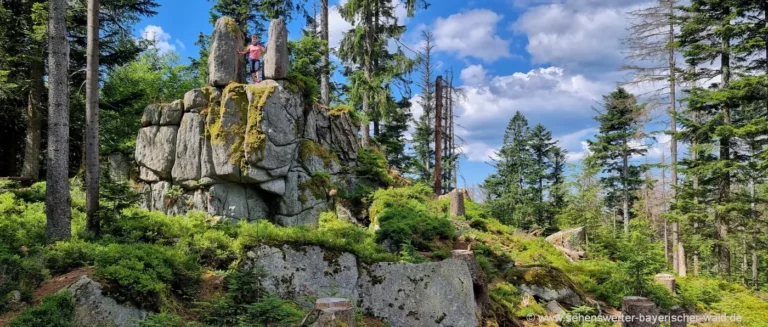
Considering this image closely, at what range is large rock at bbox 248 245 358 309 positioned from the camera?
6621mm

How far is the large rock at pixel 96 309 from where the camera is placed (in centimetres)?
478

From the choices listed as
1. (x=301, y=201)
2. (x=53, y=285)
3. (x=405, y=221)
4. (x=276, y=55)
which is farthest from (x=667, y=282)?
(x=53, y=285)

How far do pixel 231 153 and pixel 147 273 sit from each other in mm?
5982

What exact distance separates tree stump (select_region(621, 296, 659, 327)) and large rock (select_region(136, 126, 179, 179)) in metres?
11.9

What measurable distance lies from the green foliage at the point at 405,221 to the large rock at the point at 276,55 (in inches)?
203

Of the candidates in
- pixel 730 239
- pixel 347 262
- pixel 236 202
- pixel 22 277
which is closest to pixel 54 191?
pixel 22 277

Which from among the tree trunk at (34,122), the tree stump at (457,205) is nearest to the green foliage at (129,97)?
the tree trunk at (34,122)

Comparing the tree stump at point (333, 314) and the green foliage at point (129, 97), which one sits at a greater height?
the green foliage at point (129, 97)

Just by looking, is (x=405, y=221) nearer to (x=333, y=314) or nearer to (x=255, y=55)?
(x=333, y=314)

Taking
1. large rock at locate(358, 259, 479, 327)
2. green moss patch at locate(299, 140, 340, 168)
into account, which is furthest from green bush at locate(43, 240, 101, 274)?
green moss patch at locate(299, 140, 340, 168)

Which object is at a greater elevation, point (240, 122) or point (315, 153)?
point (240, 122)

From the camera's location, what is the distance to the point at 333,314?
4.21 m

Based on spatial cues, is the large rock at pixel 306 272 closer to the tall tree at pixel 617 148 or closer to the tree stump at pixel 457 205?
the tree stump at pixel 457 205

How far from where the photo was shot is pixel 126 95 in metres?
15.2
